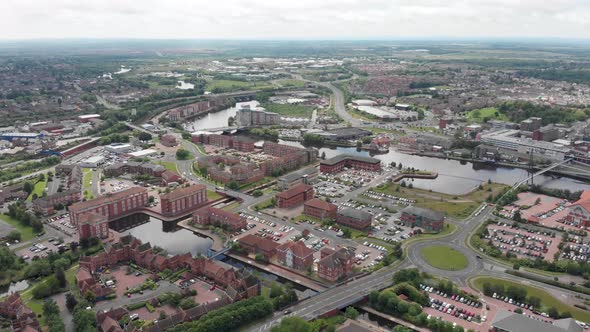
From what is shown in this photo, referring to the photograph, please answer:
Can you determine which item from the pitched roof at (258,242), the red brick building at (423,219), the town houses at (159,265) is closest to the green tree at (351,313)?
the town houses at (159,265)

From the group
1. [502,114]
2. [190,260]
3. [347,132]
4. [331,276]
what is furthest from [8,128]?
[502,114]

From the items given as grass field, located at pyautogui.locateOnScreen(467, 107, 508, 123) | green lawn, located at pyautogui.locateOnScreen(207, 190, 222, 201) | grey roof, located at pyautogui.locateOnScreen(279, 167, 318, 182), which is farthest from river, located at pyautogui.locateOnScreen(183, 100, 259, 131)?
grass field, located at pyautogui.locateOnScreen(467, 107, 508, 123)

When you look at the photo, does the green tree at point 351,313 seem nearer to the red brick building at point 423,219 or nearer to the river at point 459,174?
the red brick building at point 423,219

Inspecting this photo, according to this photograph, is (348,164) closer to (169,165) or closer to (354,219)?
(354,219)

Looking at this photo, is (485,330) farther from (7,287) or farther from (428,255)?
(7,287)

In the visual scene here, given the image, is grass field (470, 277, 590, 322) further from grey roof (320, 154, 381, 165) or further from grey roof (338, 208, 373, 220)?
grey roof (320, 154, 381, 165)
